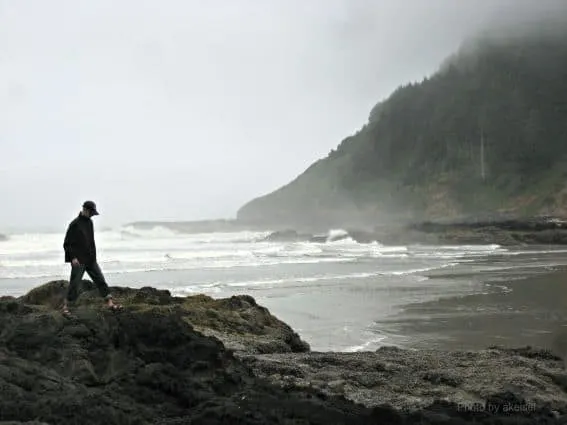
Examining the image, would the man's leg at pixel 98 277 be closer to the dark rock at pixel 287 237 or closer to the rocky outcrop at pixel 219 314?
the rocky outcrop at pixel 219 314

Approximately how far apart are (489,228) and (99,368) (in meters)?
63.1

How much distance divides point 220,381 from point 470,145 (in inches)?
4188

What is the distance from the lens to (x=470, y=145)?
350 ft

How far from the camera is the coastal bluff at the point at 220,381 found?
5602mm

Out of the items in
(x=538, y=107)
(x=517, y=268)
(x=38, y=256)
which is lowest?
(x=517, y=268)

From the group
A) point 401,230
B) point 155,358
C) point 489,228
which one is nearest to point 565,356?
point 155,358

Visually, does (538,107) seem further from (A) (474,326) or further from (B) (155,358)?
(B) (155,358)

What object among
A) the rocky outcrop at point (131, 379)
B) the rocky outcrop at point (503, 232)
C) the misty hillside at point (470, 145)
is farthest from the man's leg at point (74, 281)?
the misty hillside at point (470, 145)

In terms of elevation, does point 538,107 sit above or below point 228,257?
above

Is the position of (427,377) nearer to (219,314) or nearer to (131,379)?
(131,379)

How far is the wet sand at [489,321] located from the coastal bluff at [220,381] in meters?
3.43

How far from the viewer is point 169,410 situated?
5.88m

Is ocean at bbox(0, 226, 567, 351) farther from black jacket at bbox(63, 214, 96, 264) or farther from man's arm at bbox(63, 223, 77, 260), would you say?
man's arm at bbox(63, 223, 77, 260)

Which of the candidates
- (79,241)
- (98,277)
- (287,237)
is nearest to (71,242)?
(79,241)
